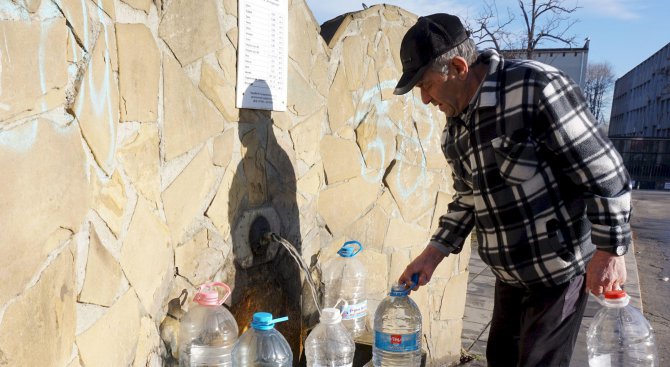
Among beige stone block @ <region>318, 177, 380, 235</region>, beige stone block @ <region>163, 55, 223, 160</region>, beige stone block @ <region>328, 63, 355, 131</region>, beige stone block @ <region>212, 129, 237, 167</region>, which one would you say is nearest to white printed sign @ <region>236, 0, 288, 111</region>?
beige stone block @ <region>212, 129, 237, 167</region>

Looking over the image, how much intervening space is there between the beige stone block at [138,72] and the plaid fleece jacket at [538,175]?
4.37 feet

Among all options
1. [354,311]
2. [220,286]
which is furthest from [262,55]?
[354,311]

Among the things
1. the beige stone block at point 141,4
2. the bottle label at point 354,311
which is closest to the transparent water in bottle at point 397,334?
the bottle label at point 354,311

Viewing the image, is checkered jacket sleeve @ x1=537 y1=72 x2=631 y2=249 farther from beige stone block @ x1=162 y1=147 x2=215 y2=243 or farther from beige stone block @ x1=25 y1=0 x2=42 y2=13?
beige stone block @ x1=25 y1=0 x2=42 y2=13

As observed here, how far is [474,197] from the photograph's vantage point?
9.45 ft

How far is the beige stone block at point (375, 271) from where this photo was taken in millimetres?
4129

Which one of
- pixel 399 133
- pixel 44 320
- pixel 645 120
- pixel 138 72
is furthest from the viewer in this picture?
pixel 645 120

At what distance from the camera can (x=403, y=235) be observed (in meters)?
4.46

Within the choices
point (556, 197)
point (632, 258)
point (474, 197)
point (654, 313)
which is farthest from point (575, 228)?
point (632, 258)

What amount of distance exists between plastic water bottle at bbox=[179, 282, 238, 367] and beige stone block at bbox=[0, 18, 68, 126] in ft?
3.82

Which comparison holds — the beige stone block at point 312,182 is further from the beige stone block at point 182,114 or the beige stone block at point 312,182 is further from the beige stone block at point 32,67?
the beige stone block at point 32,67

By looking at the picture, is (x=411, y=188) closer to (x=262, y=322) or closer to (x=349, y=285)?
(x=349, y=285)

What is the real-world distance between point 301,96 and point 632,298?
517cm

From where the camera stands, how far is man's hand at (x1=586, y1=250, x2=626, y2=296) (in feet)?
7.93
